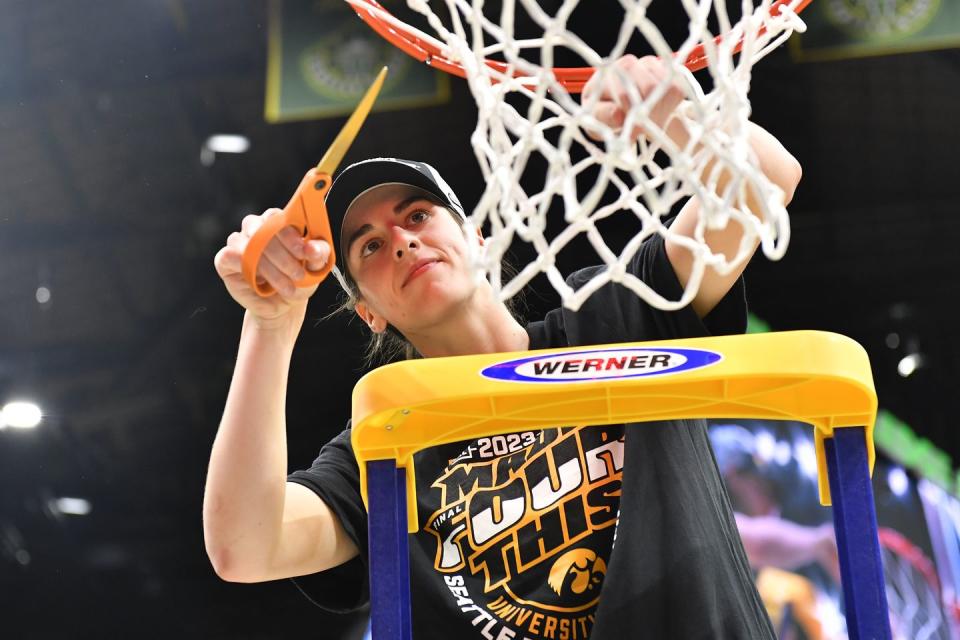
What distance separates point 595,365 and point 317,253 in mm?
223

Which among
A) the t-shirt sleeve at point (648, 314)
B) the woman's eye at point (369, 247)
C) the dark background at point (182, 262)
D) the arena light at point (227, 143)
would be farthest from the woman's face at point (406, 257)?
the arena light at point (227, 143)

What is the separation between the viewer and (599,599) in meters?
0.86

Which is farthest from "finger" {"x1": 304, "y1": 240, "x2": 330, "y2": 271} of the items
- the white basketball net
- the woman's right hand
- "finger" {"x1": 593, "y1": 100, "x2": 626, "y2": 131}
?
"finger" {"x1": 593, "y1": 100, "x2": 626, "y2": 131}

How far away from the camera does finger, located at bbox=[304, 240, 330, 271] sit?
798mm

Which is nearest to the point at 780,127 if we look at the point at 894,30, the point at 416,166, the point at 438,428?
the point at 894,30

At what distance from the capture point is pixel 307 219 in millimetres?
805

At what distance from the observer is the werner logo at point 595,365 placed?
0.79 m

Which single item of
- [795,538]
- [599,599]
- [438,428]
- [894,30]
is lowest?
[599,599]

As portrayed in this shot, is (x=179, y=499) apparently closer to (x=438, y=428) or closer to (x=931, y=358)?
(x=438, y=428)

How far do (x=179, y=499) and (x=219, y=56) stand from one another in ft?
2.58

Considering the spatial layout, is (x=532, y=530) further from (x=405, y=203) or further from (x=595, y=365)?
(x=405, y=203)

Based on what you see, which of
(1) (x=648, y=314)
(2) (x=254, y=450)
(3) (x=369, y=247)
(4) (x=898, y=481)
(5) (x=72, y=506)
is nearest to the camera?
(2) (x=254, y=450)

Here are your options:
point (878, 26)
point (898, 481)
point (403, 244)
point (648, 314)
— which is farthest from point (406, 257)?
point (878, 26)

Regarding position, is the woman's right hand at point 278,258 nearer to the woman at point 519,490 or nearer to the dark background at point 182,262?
the woman at point 519,490
